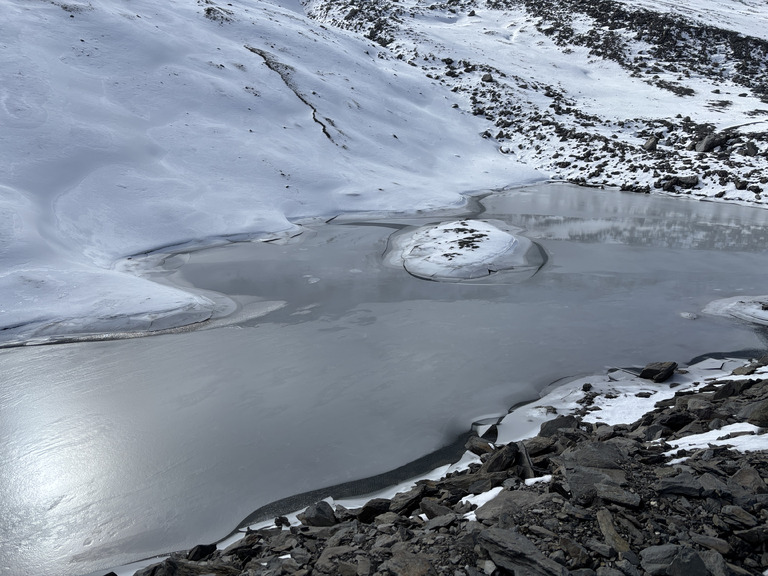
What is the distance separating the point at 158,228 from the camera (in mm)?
15086

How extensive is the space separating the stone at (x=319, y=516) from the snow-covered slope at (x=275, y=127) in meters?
6.05

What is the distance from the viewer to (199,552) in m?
5.11

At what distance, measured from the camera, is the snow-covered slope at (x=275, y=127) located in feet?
44.5

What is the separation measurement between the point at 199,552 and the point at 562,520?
3103mm

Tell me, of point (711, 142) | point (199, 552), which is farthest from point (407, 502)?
point (711, 142)

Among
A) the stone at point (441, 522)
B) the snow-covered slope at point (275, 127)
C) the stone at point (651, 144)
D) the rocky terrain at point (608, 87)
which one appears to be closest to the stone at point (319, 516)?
the stone at point (441, 522)

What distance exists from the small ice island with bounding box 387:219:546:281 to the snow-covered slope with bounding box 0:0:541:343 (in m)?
4.05

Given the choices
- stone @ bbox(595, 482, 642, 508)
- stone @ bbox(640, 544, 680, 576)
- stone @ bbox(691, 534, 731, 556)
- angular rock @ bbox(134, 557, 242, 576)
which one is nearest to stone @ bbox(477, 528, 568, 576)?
stone @ bbox(640, 544, 680, 576)

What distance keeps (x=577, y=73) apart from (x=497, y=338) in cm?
3504

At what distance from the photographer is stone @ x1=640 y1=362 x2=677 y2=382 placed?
27.2 ft

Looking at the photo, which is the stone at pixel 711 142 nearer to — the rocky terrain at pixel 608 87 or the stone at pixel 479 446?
the rocky terrain at pixel 608 87

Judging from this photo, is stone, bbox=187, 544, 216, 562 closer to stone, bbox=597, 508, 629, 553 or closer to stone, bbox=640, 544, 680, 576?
stone, bbox=597, 508, 629, 553

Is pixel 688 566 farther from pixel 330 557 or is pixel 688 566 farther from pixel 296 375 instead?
pixel 296 375

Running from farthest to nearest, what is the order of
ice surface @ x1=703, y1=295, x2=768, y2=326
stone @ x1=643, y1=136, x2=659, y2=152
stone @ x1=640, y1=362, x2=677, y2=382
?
stone @ x1=643, y1=136, x2=659, y2=152
ice surface @ x1=703, y1=295, x2=768, y2=326
stone @ x1=640, y1=362, x2=677, y2=382
